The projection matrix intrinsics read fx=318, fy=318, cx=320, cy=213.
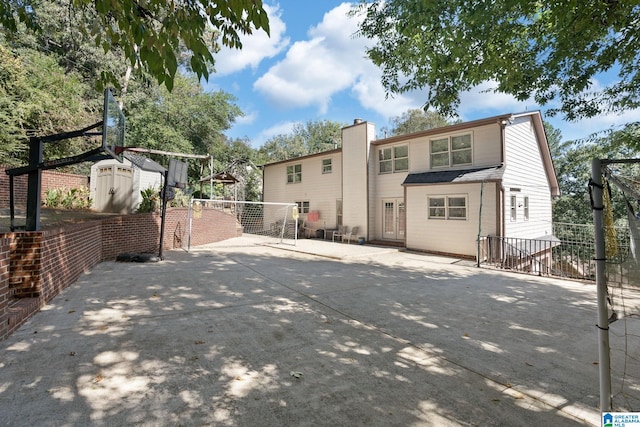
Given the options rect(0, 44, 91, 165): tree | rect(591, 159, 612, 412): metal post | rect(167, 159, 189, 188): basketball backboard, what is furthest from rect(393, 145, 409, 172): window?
rect(0, 44, 91, 165): tree

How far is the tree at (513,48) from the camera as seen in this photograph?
4781mm

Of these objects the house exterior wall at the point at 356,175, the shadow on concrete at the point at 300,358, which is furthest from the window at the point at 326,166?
the shadow on concrete at the point at 300,358

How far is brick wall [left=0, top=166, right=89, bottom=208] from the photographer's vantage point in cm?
1138

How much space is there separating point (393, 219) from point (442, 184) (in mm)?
3661

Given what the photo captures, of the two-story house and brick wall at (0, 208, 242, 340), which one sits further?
the two-story house

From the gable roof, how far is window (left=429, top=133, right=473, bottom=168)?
505 millimetres

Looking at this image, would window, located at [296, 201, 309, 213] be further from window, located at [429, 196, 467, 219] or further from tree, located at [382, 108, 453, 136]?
tree, located at [382, 108, 453, 136]

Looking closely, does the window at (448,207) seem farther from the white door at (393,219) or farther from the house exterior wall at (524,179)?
the white door at (393,219)

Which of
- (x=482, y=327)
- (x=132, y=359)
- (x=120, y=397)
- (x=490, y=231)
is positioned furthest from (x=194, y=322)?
(x=490, y=231)

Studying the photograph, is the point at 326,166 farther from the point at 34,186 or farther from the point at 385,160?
the point at 34,186

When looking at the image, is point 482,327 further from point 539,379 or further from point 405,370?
point 405,370

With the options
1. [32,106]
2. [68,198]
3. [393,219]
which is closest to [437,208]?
[393,219]

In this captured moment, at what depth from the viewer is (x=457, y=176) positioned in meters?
12.4

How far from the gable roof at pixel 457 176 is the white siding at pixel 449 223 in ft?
1.09
